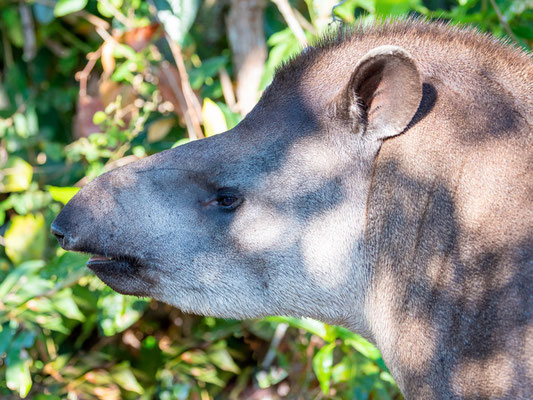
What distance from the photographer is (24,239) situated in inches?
136

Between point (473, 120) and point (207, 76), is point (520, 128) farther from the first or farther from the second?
point (207, 76)

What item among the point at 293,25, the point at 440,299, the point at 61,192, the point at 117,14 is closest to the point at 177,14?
the point at 293,25

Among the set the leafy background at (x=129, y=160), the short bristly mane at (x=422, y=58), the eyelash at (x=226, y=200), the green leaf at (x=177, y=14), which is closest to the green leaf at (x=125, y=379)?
the leafy background at (x=129, y=160)

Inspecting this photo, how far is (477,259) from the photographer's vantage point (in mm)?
1561

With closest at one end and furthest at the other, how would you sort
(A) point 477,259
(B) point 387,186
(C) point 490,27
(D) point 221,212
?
(A) point 477,259
(B) point 387,186
(D) point 221,212
(C) point 490,27

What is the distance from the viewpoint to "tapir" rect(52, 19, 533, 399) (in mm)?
1556

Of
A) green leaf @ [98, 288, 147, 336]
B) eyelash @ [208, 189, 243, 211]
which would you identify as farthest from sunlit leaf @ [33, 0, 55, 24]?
eyelash @ [208, 189, 243, 211]

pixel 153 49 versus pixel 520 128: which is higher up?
pixel 520 128

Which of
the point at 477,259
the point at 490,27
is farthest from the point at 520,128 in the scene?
the point at 490,27

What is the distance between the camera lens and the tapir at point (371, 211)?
156 centimetres

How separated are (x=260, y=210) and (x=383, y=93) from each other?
15.6 inches

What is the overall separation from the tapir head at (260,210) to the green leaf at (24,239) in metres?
1.73

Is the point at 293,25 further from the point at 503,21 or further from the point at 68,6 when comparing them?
the point at 68,6

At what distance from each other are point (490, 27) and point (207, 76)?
1260 mm
